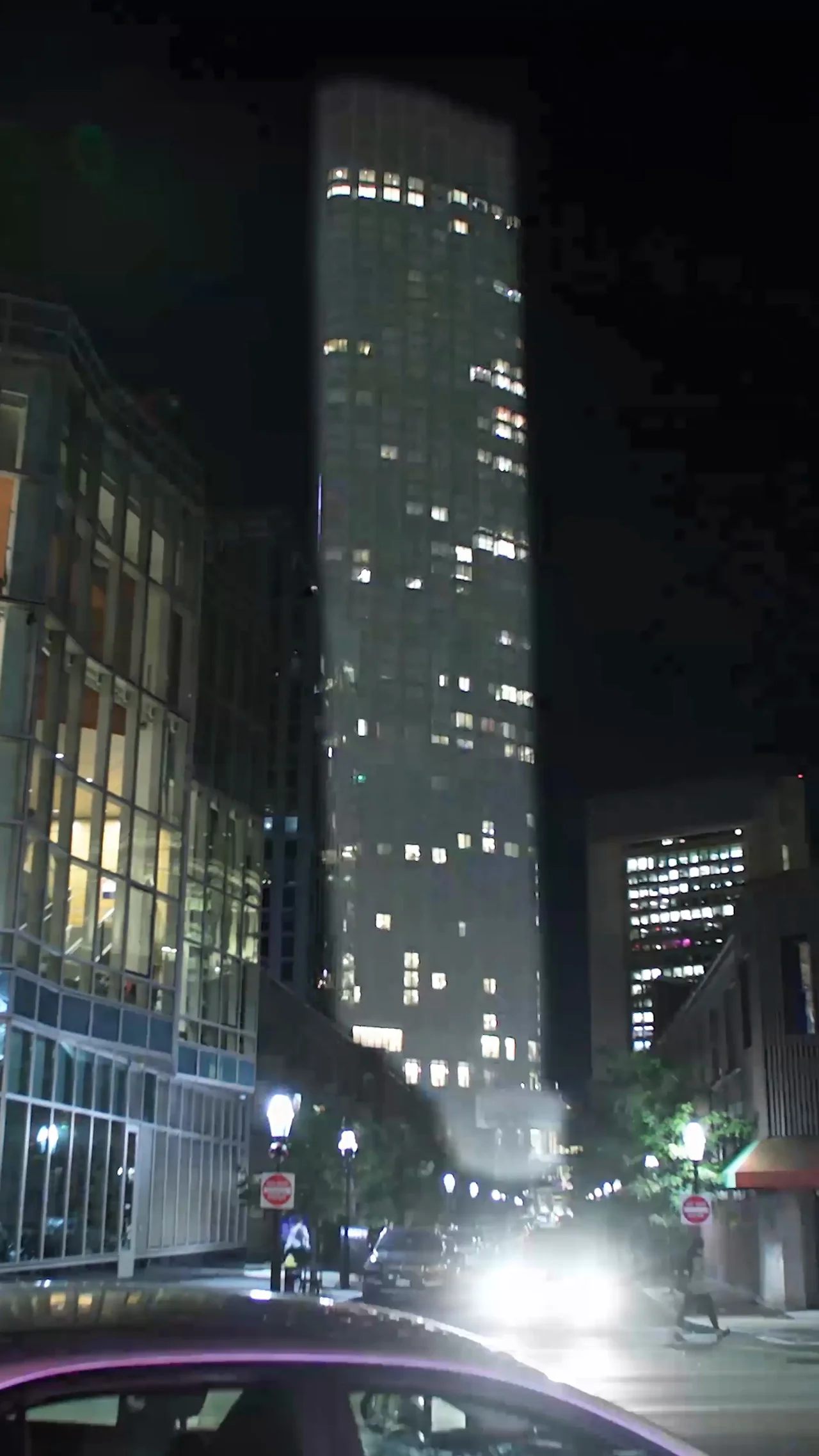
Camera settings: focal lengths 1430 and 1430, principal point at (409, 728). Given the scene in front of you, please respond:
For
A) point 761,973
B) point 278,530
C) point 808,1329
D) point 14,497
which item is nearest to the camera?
point 808,1329

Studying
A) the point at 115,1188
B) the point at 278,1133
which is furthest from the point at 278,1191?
the point at 115,1188

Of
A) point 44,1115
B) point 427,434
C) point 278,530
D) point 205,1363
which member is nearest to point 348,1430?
point 205,1363

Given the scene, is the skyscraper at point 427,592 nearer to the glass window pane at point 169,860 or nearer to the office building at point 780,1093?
the office building at point 780,1093

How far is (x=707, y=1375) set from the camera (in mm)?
17625

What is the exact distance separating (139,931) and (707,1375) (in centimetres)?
1822

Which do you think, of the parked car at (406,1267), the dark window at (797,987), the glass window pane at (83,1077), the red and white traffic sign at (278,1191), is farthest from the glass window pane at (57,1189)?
the dark window at (797,987)

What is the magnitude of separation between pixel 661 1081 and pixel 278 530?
8776 cm

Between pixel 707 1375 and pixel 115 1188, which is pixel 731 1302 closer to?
pixel 115 1188

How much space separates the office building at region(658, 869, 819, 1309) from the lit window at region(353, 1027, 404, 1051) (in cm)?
10450

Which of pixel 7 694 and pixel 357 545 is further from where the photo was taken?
pixel 357 545

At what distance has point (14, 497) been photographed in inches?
1093

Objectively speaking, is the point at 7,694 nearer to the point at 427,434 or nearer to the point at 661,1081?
the point at 661,1081

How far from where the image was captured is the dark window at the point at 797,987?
1293 inches

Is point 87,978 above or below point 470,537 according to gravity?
below
